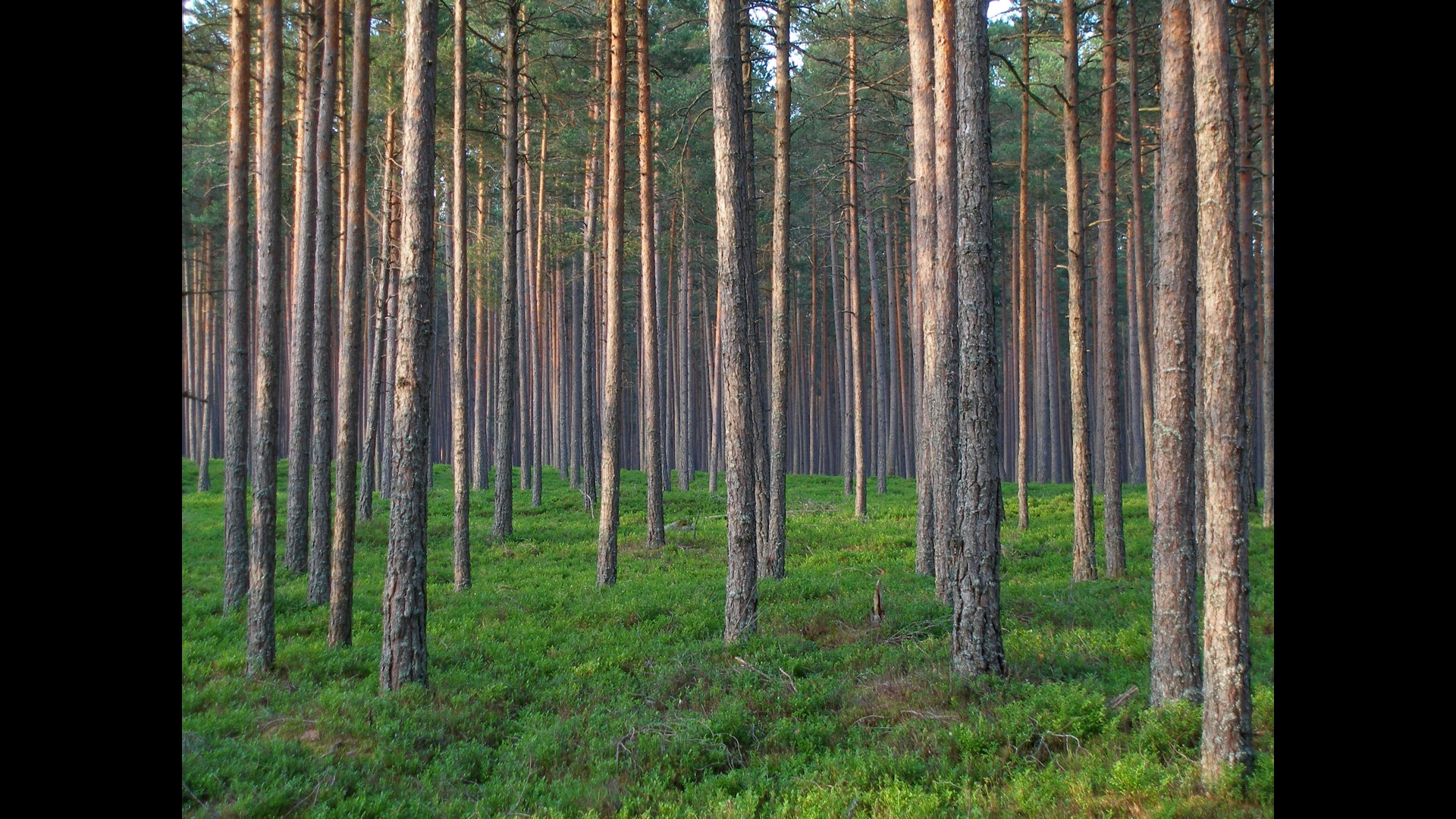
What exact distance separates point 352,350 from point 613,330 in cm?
452

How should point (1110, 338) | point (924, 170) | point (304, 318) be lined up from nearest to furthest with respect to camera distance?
point (304, 318) → point (924, 170) → point (1110, 338)

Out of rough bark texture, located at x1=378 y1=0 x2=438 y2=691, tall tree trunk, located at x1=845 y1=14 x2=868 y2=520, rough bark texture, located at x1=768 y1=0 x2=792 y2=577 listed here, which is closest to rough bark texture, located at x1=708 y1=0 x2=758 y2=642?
rough bark texture, located at x1=378 y1=0 x2=438 y2=691

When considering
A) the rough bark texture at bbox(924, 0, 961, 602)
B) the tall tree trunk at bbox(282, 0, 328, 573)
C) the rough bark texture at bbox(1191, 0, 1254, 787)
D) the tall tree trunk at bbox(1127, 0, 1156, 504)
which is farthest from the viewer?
the tall tree trunk at bbox(1127, 0, 1156, 504)

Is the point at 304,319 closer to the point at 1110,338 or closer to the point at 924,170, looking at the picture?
the point at 924,170

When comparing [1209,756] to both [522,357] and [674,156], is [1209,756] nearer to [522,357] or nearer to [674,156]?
[674,156]

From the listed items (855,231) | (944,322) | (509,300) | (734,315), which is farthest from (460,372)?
(855,231)

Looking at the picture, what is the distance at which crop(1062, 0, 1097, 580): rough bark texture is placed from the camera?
39.4 ft

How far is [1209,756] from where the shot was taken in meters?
5.10

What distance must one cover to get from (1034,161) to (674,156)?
39.6 ft

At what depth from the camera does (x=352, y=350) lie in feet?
34.4

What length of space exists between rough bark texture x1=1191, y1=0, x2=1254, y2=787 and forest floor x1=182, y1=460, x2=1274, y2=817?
355 mm

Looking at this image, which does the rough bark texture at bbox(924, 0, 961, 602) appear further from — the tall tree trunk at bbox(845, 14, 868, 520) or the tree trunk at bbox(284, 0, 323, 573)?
the tree trunk at bbox(284, 0, 323, 573)
